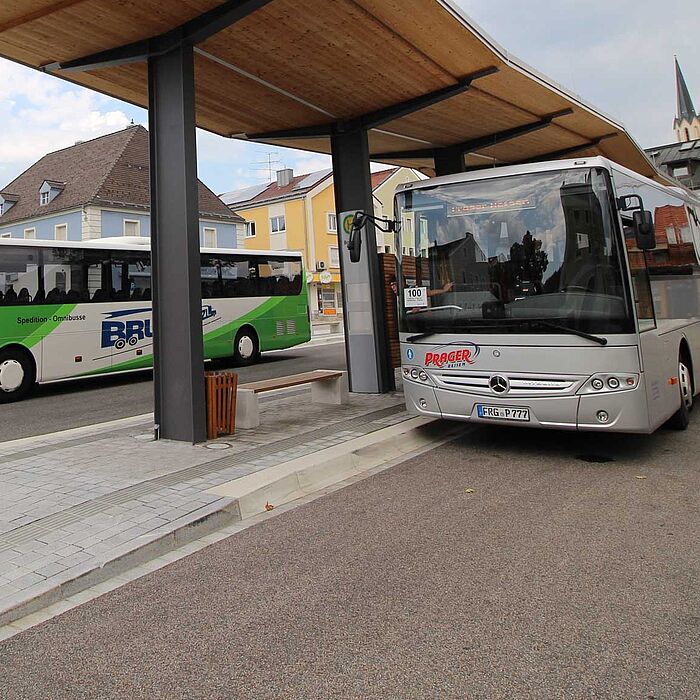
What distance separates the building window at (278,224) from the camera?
5103 cm

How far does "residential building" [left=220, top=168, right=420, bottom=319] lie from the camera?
49.8 meters

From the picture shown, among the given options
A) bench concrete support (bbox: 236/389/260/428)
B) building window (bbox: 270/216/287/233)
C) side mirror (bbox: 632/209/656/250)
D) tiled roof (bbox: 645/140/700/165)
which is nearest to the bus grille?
side mirror (bbox: 632/209/656/250)

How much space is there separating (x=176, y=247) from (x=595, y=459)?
5.06 meters

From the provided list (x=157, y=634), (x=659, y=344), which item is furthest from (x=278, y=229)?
(x=157, y=634)

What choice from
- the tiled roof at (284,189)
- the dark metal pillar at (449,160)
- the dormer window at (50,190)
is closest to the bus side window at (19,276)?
the dark metal pillar at (449,160)

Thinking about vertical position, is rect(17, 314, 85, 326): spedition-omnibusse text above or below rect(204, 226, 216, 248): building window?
below

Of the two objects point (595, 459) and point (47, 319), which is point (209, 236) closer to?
point (47, 319)

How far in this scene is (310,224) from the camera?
1960 inches

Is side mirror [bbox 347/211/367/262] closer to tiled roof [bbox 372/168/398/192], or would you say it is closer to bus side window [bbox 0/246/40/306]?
bus side window [bbox 0/246/40/306]

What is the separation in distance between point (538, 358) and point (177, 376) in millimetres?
3975

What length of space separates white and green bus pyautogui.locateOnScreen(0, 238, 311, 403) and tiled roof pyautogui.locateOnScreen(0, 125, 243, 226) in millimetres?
21958

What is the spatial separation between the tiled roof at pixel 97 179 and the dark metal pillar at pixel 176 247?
31.9 meters

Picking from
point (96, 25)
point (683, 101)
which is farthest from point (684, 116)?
point (96, 25)

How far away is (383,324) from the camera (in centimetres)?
1092
